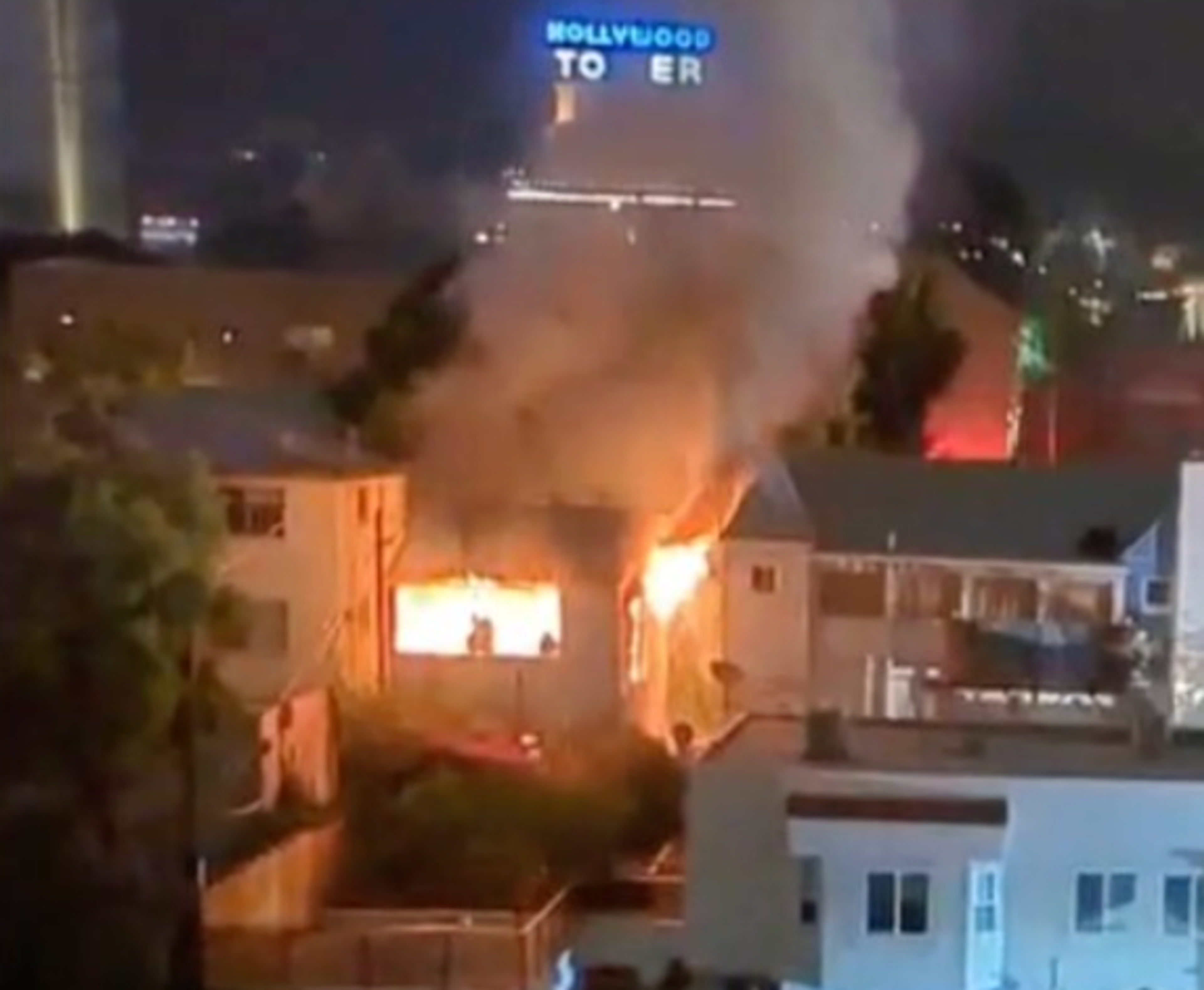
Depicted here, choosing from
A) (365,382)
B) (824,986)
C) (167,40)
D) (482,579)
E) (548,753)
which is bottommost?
(824,986)

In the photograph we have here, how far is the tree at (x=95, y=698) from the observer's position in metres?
2.37

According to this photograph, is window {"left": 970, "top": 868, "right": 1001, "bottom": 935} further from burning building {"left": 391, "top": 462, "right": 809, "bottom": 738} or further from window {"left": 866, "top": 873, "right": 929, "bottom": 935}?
burning building {"left": 391, "top": 462, "right": 809, "bottom": 738}

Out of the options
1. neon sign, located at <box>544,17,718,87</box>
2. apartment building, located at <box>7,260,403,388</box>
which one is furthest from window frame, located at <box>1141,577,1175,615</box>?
apartment building, located at <box>7,260,403,388</box>

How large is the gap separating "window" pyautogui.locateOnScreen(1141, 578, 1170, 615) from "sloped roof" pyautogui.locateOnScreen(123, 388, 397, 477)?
74 cm

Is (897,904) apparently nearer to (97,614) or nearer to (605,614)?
(605,614)

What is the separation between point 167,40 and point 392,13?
8.9 inches

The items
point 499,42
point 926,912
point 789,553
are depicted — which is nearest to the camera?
point 926,912

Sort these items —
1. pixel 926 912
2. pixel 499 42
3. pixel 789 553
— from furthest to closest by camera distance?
pixel 499 42, pixel 789 553, pixel 926 912

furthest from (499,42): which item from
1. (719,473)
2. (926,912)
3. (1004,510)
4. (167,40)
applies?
(926,912)

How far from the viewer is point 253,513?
250cm

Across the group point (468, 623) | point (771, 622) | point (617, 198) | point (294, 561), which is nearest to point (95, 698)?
point (294, 561)

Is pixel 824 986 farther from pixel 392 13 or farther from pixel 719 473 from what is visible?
pixel 392 13

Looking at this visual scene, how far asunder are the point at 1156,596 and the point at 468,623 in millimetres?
648

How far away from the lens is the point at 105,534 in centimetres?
241
